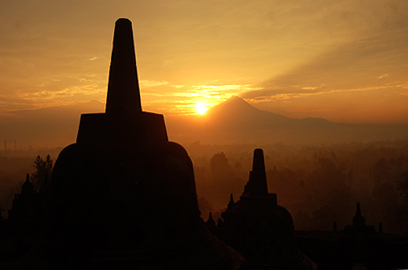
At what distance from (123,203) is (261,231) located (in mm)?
9157

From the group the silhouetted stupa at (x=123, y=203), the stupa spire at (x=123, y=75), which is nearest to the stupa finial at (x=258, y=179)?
the silhouetted stupa at (x=123, y=203)

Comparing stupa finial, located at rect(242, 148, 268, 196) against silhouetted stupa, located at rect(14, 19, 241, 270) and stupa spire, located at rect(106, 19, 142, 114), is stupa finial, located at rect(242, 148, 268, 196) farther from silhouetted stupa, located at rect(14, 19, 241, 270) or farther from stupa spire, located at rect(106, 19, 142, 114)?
stupa spire, located at rect(106, 19, 142, 114)

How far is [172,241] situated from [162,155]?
1.41 metres

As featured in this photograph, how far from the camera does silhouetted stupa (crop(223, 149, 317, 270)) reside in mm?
12703

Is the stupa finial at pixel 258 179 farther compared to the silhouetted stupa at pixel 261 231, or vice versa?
the stupa finial at pixel 258 179

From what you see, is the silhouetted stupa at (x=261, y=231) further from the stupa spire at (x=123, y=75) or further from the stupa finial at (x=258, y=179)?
the stupa spire at (x=123, y=75)

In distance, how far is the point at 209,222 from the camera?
643 inches

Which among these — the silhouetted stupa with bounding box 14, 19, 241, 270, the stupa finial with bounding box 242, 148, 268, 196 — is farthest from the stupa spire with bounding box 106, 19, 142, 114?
the stupa finial with bounding box 242, 148, 268, 196

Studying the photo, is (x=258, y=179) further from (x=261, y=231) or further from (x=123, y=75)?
(x=123, y=75)

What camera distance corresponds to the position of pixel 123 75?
19.1 feet

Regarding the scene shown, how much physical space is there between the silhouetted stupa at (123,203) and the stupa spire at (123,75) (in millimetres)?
19

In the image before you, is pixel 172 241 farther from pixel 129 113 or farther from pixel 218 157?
pixel 218 157

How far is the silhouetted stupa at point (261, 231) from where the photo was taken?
500 inches

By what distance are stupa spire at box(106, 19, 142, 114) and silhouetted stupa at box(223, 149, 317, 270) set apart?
871 cm
